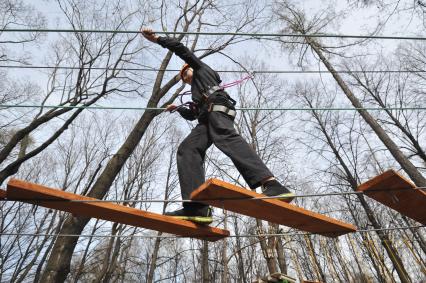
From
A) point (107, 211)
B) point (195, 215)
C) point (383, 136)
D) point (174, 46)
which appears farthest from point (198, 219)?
point (383, 136)

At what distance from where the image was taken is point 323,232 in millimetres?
2578

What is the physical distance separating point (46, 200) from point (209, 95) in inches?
55.6

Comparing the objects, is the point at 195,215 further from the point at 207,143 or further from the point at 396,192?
the point at 396,192

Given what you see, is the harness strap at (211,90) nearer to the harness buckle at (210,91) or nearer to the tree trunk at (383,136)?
the harness buckle at (210,91)

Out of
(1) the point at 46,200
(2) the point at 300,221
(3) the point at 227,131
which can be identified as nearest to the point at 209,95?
(3) the point at 227,131

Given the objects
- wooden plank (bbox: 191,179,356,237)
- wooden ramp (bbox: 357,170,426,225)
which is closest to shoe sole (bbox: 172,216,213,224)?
wooden plank (bbox: 191,179,356,237)

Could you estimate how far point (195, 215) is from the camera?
7.59ft

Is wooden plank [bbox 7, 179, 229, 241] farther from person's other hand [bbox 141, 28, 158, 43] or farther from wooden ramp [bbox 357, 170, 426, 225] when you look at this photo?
person's other hand [bbox 141, 28, 158, 43]

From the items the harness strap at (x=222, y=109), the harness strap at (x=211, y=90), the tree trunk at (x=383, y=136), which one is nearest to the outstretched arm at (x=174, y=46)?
the harness strap at (x=211, y=90)

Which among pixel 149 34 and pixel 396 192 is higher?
pixel 149 34

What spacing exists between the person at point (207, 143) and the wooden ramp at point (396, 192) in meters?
0.58

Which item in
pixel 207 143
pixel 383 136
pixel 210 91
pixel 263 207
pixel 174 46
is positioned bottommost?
pixel 263 207

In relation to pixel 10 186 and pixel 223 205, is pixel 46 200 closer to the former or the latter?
pixel 10 186

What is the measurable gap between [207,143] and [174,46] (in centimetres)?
85
